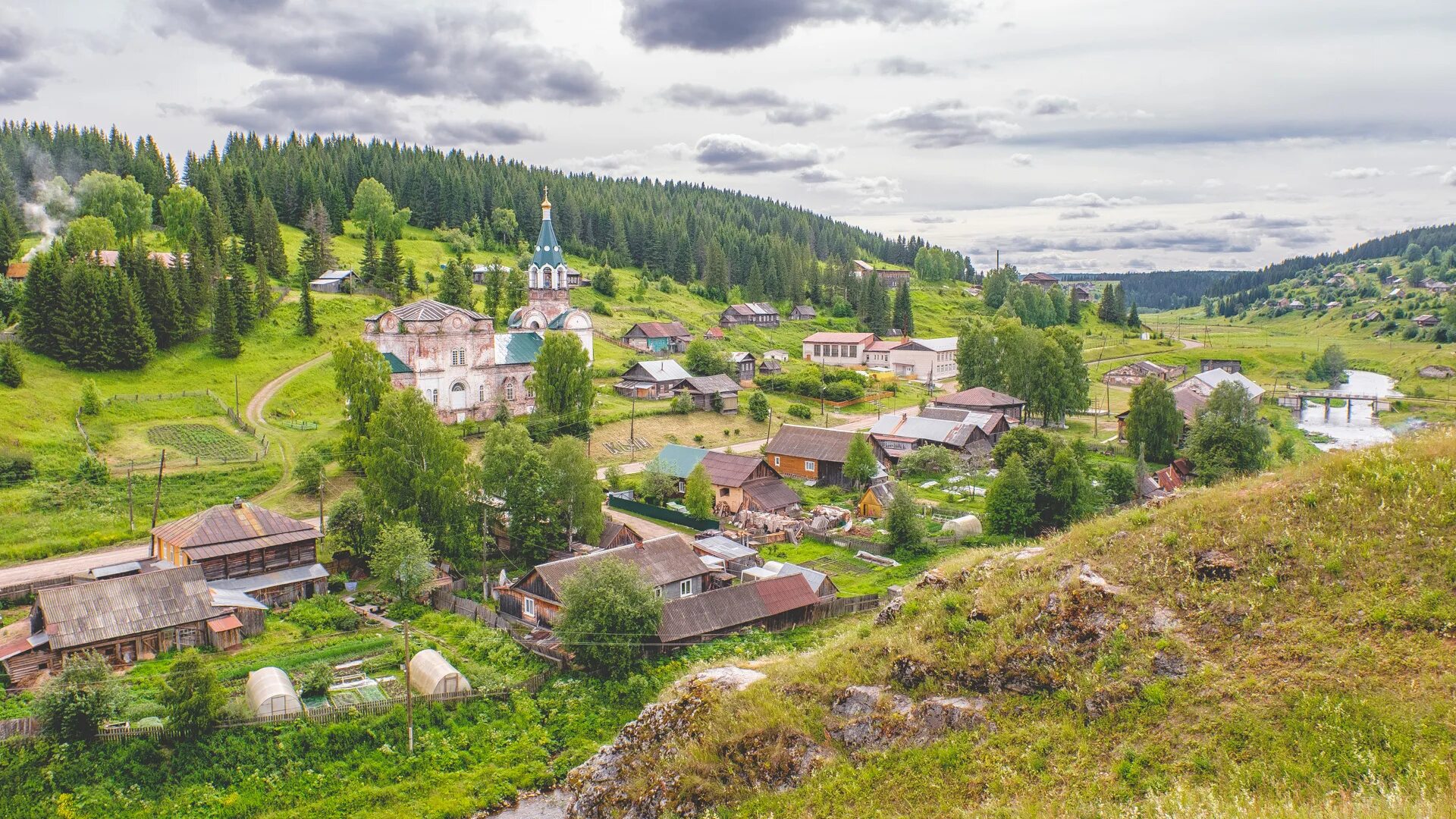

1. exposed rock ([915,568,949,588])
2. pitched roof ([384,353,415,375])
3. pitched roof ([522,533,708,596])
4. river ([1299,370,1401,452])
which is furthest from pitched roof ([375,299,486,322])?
river ([1299,370,1401,452])

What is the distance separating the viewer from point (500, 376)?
60250 millimetres

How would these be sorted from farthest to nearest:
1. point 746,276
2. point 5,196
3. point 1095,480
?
point 746,276, point 5,196, point 1095,480

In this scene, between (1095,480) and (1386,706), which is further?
(1095,480)

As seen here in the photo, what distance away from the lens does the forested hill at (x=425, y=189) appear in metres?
103

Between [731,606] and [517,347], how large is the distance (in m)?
37.0

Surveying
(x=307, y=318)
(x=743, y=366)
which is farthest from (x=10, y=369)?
(x=743, y=366)

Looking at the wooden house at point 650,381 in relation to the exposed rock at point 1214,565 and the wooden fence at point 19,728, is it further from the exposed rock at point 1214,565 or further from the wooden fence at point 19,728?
the exposed rock at point 1214,565

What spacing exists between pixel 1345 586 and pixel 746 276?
388 ft

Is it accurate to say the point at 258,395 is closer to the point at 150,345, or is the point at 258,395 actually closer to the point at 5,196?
the point at 150,345

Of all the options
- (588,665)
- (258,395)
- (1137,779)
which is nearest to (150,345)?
(258,395)

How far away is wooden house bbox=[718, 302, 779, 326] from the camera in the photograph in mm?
107000

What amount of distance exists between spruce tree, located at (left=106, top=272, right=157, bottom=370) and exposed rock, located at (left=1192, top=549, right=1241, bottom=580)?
59529 millimetres

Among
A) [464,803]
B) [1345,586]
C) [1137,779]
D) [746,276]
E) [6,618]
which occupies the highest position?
[746,276]

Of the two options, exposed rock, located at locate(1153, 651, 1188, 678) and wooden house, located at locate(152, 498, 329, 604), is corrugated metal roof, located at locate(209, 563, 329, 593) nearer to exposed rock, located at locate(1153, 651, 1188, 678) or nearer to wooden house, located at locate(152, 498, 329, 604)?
wooden house, located at locate(152, 498, 329, 604)
